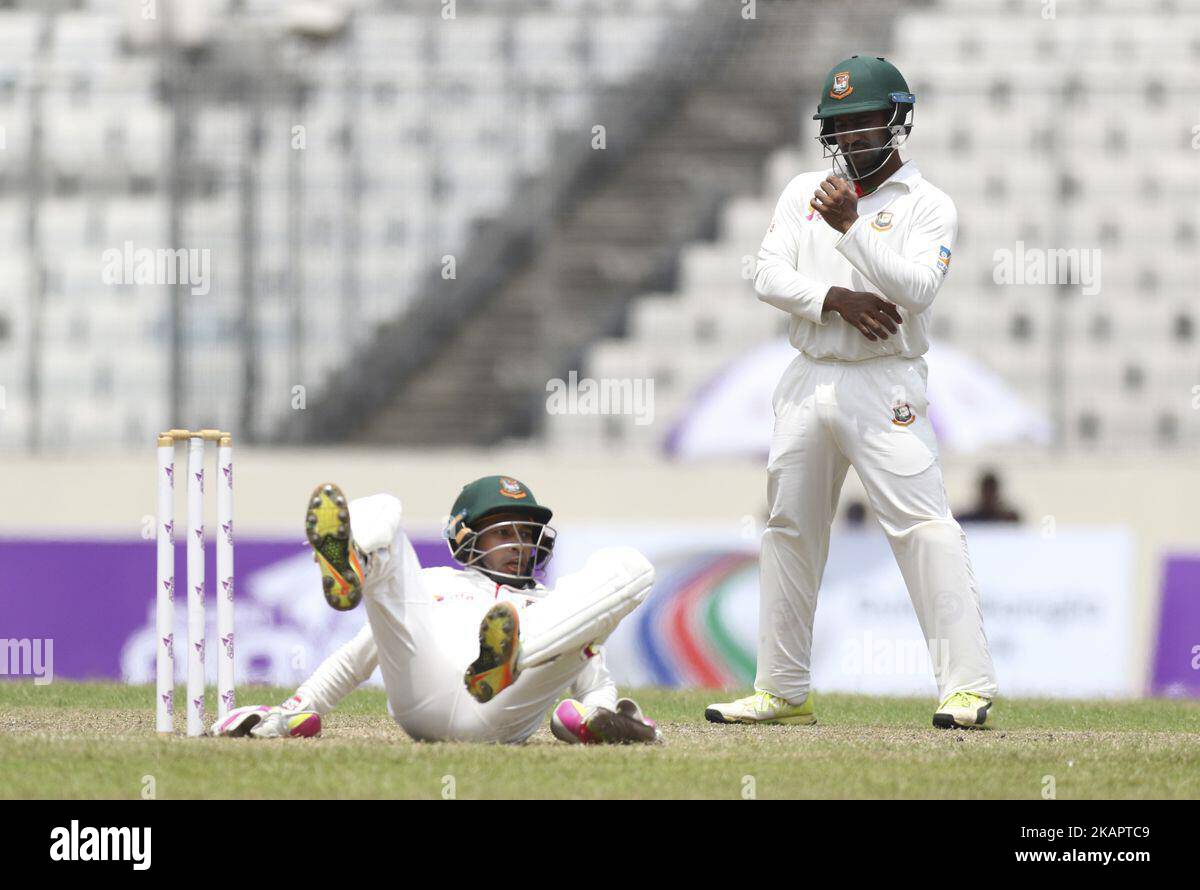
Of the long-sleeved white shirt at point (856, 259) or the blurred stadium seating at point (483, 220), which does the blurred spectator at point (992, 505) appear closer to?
the blurred stadium seating at point (483, 220)

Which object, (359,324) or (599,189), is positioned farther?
(599,189)

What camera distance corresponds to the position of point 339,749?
228 inches

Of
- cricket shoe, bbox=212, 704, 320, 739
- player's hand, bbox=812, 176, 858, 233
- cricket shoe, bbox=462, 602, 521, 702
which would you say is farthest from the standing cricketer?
cricket shoe, bbox=462, 602, 521, 702

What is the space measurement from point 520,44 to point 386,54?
1169mm

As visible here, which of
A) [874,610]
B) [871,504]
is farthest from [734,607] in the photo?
[871,504]

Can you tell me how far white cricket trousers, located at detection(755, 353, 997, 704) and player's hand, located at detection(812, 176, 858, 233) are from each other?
0.54 m

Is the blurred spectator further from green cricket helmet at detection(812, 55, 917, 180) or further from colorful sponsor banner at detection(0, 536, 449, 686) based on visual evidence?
green cricket helmet at detection(812, 55, 917, 180)

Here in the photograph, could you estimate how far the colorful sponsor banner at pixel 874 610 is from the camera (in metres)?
12.3

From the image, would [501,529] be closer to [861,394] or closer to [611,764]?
[611,764]

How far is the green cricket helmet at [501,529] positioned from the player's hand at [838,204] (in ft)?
4.91

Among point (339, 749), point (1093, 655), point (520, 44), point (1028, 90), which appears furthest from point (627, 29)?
point (339, 749)

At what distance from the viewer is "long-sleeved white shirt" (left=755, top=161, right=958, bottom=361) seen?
689 centimetres

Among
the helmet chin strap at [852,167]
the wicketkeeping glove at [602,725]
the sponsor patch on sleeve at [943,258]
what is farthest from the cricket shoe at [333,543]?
the helmet chin strap at [852,167]

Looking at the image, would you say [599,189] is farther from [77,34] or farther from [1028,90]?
[77,34]
